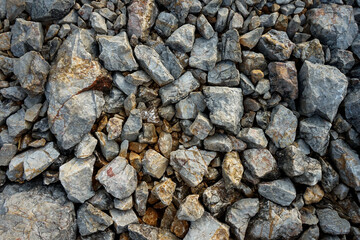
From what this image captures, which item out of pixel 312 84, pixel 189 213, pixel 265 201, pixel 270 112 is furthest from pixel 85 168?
pixel 312 84

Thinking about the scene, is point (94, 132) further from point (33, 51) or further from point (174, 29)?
point (174, 29)

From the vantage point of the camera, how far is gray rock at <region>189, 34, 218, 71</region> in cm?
430

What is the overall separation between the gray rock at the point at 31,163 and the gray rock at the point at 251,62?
3.39m

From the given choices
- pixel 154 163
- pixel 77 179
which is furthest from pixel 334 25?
pixel 77 179

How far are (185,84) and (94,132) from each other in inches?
66.5

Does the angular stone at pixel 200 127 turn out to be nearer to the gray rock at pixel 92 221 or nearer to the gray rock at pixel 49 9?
the gray rock at pixel 92 221

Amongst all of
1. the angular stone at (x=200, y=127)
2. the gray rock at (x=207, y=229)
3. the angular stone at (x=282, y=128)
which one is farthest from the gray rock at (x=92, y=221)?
the angular stone at (x=282, y=128)

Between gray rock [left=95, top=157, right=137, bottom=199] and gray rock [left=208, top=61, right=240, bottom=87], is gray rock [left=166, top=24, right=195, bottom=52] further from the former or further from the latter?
gray rock [left=95, top=157, right=137, bottom=199]

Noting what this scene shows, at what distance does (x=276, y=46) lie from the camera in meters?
4.41

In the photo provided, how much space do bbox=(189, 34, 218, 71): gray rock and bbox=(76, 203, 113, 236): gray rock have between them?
2.76 metres

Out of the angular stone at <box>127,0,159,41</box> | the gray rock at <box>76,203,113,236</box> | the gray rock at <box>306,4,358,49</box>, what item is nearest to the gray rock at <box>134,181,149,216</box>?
the gray rock at <box>76,203,113,236</box>

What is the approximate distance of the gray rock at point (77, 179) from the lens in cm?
395

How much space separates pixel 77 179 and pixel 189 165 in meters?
1.73

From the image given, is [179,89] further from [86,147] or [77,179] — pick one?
[77,179]
